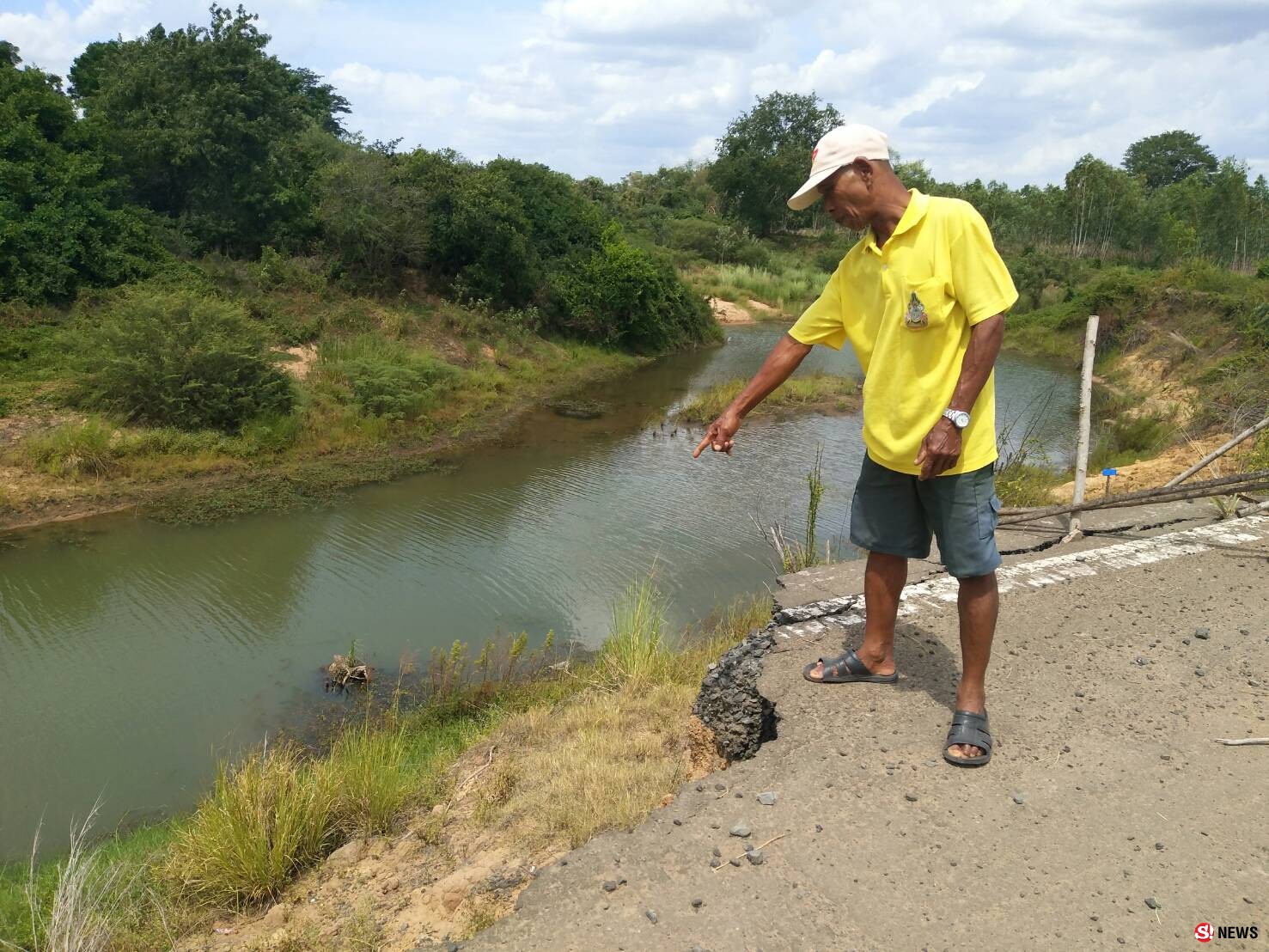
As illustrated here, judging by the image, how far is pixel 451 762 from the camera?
15.0 feet

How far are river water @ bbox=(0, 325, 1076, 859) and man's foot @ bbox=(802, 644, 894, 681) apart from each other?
4.13m

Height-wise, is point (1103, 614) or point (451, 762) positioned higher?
point (1103, 614)

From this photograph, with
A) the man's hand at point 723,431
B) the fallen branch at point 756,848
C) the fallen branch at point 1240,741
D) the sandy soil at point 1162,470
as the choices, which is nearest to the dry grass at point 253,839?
the fallen branch at point 756,848

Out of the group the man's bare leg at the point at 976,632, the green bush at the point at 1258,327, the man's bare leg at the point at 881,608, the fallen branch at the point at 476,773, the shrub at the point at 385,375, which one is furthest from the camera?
the green bush at the point at 1258,327

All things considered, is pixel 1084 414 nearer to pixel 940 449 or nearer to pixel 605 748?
pixel 940 449

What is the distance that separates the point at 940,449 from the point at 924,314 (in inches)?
15.7

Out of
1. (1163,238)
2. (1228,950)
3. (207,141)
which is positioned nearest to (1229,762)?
(1228,950)

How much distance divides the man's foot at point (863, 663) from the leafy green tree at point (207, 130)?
16128mm

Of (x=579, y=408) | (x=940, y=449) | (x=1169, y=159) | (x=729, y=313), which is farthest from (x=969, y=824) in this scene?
(x=1169, y=159)

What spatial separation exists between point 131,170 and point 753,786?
1748 cm

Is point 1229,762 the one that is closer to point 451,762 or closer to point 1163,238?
point 451,762

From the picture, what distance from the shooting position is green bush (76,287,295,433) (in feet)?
37.4

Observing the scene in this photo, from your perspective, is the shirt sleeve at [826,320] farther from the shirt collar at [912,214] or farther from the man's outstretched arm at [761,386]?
the shirt collar at [912,214]

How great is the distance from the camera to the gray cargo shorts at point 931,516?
272cm
